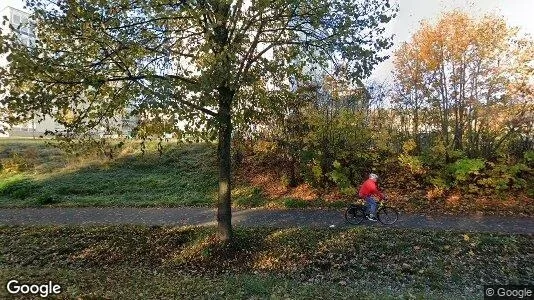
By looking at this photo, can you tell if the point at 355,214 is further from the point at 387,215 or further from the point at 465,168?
the point at 465,168

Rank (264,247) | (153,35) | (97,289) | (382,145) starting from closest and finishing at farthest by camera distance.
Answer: (97,289) → (153,35) → (264,247) → (382,145)

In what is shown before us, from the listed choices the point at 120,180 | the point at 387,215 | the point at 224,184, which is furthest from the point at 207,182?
the point at 387,215

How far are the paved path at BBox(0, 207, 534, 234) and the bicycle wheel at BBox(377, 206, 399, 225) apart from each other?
217 millimetres

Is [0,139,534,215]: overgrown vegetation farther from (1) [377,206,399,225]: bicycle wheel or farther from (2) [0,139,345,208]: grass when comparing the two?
(1) [377,206,399,225]: bicycle wheel

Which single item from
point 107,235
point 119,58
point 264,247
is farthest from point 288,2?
point 107,235

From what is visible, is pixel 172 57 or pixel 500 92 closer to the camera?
pixel 172 57

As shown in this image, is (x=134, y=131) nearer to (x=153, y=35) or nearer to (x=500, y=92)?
(x=153, y=35)

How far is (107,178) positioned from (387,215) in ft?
49.7

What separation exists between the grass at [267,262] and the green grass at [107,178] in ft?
16.2

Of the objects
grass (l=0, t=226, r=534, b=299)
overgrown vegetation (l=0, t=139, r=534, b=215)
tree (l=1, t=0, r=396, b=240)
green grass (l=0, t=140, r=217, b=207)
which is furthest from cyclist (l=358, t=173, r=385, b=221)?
green grass (l=0, t=140, r=217, b=207)

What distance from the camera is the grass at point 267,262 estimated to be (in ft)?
25.7

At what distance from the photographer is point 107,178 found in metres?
20.4

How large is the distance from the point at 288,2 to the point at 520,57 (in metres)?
11.6

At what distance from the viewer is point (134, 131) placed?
9266 millimetres
